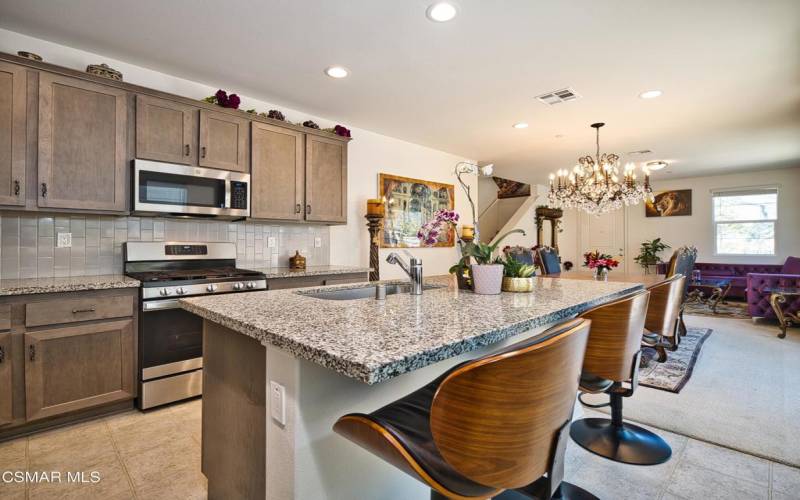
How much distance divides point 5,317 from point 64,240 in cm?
→ 75

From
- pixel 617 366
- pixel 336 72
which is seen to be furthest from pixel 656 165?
pixel 617 366

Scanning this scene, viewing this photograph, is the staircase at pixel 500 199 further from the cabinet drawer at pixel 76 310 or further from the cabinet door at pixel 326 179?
the cabinet drawer at pixel 76 310

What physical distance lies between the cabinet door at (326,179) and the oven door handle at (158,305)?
4.49ft

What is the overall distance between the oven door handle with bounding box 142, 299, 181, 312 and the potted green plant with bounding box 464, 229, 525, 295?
1.87 meters

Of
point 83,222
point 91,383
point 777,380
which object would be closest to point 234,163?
point 83,222

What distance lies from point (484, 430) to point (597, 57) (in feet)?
9.47

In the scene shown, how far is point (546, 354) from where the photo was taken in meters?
0.75

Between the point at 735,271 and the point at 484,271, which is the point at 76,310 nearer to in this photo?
the point at 484,271

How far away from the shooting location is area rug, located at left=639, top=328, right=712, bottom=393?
3.00 metres

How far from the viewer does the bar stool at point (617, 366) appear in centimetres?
145

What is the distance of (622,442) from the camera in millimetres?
2051

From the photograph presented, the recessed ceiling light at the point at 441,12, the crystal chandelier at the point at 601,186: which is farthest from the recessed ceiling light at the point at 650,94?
the recessed ceiling light at the point at 441,12

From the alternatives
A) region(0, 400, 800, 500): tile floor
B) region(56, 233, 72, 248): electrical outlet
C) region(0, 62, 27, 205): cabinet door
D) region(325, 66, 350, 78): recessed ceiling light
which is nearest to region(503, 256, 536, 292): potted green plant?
region(0, 400, 800, 500): tile floor

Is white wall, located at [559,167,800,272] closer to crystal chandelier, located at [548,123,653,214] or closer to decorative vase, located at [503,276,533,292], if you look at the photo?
crystal chandelier, located at [548,123,653,214]
